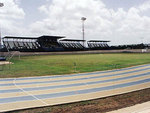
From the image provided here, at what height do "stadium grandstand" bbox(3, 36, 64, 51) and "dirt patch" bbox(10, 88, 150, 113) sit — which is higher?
"stadium grandstand" bbox(3, 36, 64, 51)

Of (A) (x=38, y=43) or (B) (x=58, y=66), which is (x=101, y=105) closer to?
(B) (x=58, y=66)

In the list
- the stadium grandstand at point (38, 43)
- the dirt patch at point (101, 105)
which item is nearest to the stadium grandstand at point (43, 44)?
the stadium grandstand at point (38, 43)

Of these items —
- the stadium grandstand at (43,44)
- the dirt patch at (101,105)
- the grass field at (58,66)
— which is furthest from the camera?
the stadium grandstand at (43,44)

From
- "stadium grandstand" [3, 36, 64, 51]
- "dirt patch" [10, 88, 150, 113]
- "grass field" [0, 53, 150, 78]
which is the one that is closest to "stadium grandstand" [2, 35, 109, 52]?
"stadium grandstand" [3, 36, 64, 51]

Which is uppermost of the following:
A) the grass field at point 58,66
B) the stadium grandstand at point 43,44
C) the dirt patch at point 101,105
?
the stadium grandstand at point 43,44

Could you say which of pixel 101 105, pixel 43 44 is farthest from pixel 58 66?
pixel 43 44

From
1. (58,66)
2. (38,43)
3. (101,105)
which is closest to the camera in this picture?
(101,105)

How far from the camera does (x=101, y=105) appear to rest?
14.6 ft

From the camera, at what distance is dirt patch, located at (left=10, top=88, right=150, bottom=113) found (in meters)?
4.05

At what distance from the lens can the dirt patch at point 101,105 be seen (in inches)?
160

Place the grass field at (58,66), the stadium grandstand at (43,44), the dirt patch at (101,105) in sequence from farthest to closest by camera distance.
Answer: the stadium grandstand at (43,44) → the grass field at (58,66) → the dirt patch at (101,105)

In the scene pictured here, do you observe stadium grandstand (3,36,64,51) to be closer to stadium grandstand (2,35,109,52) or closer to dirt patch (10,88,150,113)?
stadium grandstand (2,35,109,52)

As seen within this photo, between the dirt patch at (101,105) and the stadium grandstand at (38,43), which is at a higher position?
the stadium grandstand at (38,43)

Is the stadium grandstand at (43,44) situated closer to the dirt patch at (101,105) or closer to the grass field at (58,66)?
the grass field at (58,66)
